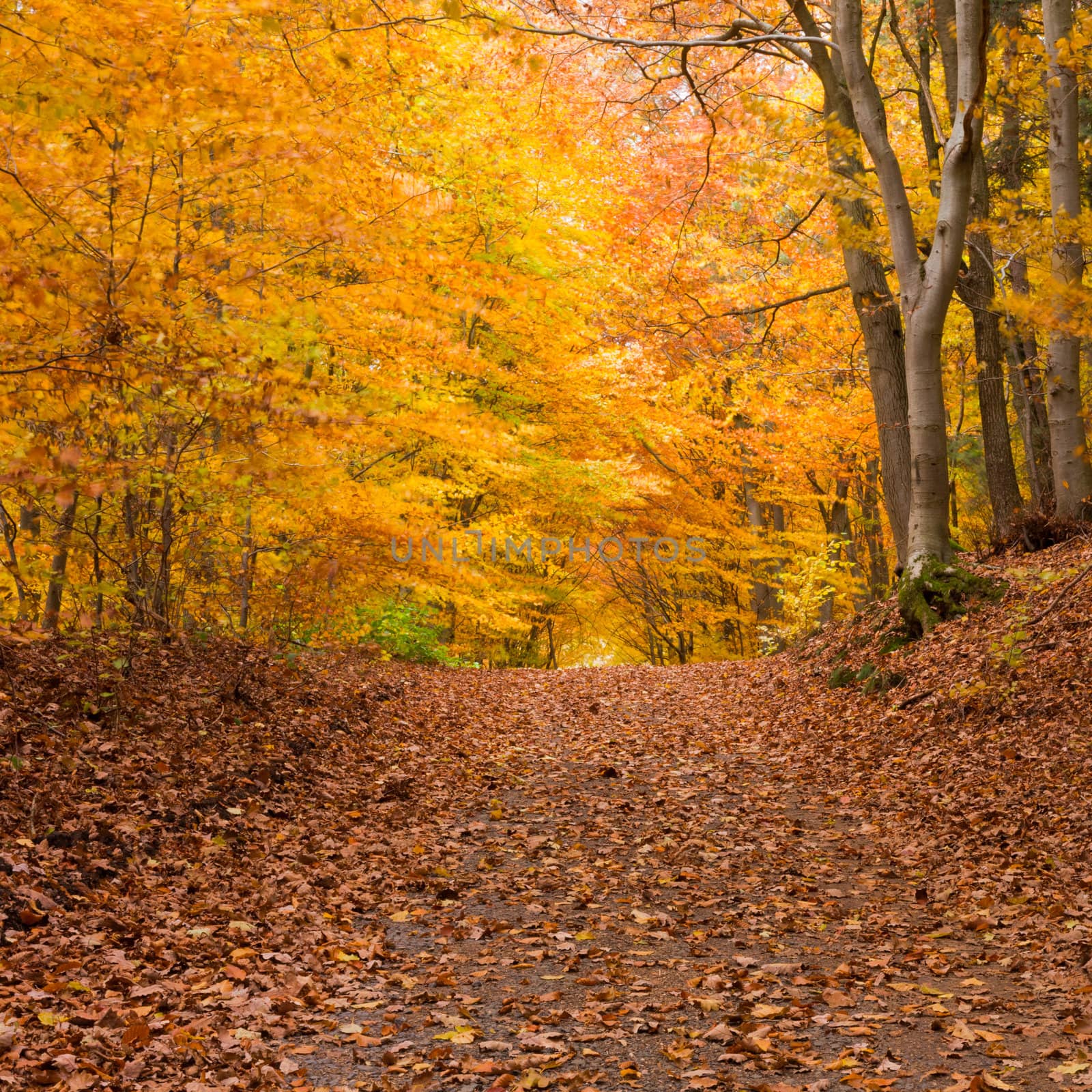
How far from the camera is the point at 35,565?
7.43m

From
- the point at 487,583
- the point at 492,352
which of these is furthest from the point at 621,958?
the point at 492,352

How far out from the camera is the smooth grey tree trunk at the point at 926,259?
9.24 m

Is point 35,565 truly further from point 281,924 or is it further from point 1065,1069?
point 1065,1069

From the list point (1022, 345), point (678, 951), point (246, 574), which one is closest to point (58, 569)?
point (246, 574)

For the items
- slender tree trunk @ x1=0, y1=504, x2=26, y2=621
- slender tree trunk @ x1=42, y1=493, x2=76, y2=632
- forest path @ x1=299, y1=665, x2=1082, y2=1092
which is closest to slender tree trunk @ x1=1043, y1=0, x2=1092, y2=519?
forest path @ x1=299, y1=665, x2=1082, y2=1092

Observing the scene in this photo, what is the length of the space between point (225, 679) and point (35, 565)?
183 centimetres

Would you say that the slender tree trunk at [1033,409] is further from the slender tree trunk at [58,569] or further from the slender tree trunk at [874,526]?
the slender tree trunk at [58,569]

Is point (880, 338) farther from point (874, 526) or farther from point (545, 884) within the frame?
point (874, 526)

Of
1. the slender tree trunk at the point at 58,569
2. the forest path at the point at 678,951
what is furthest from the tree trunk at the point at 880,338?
the slender tree trunk at the point at 58,569

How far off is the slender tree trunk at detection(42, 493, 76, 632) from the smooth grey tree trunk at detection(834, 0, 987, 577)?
7476 mm

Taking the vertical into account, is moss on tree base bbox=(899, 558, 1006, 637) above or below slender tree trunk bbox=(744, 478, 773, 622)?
below

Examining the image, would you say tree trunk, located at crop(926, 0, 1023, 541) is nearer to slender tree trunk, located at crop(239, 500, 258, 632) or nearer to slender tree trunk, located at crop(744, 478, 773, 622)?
slender tree trunk, located at crop(744, 478, 773, 622)

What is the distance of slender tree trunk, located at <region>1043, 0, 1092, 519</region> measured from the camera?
9367 millimetres

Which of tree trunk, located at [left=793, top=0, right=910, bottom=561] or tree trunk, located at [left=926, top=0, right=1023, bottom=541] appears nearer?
tree trunk, located at [left=793, top=0, right=910, bottom=561]
